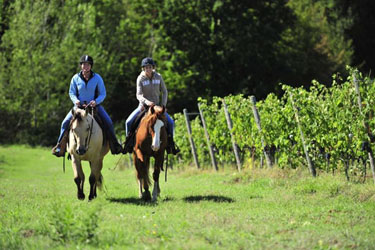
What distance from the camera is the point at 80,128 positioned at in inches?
470

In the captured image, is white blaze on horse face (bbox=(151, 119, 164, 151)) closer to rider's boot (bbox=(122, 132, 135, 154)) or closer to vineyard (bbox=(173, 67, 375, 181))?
rider's boot (bbox=(122, 132, 135, 154))

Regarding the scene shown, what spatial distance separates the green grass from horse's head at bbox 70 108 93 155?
0.99m

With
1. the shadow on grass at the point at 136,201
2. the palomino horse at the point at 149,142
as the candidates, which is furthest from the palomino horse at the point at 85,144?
the palomino horse at the point at 149,142

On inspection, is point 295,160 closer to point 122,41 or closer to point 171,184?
point 171,184

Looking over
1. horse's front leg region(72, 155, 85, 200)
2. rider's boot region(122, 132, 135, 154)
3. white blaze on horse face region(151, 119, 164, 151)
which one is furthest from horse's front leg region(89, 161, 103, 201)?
white blaze on horse face region(151, 119, 164, 151)

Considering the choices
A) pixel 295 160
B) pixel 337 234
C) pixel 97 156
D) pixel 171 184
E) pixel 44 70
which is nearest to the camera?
pixel 337 234

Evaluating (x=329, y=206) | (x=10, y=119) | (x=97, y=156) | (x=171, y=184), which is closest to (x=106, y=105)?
(x=10, y=119)

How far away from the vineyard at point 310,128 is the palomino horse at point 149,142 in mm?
3158

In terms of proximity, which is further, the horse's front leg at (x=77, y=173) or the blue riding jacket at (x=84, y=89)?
the blue riding jacket at (x=84, y=89)

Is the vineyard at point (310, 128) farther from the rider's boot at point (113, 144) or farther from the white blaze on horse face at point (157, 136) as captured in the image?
the rider's boot at point (113, 144)

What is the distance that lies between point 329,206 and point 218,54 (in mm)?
32085

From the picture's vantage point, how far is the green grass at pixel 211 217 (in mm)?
7559

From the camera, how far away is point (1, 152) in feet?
105

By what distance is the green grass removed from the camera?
7.56 metres
